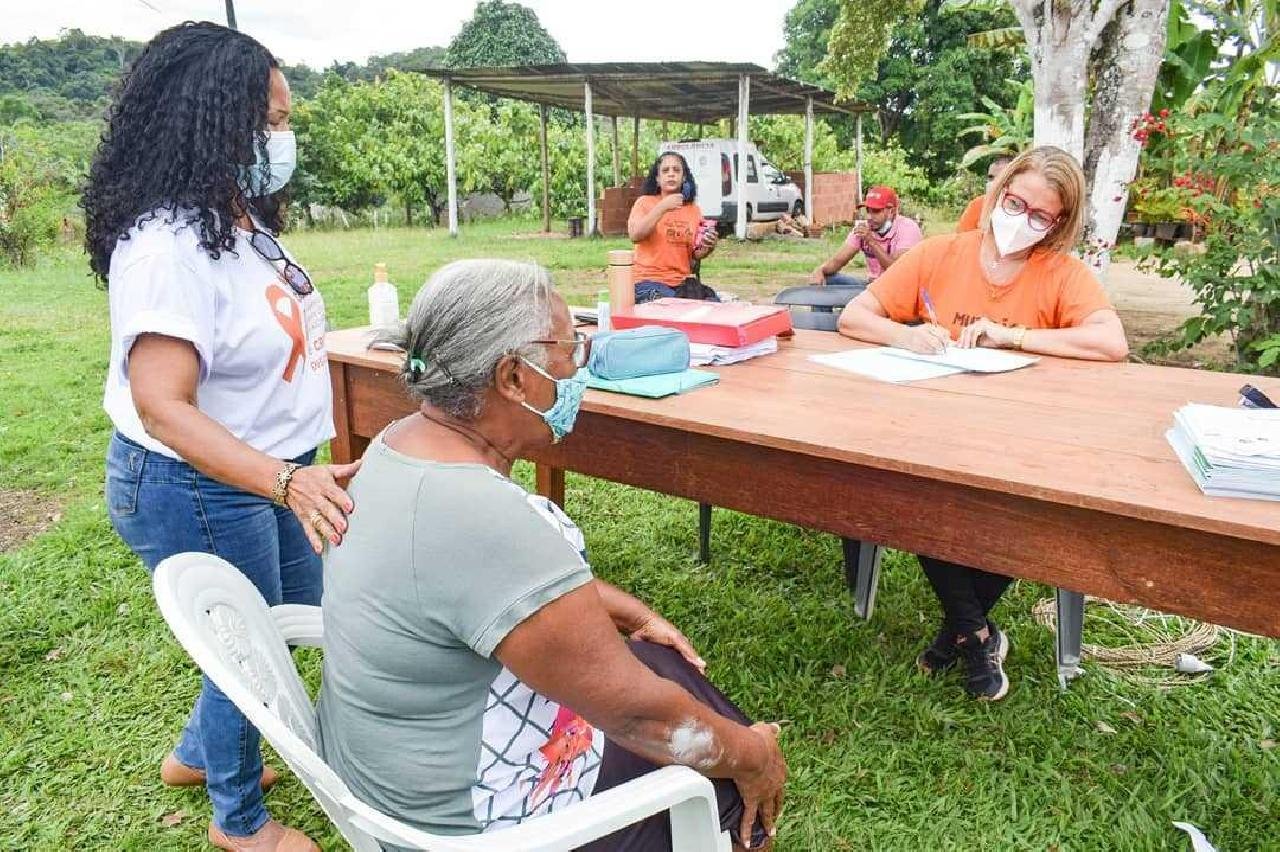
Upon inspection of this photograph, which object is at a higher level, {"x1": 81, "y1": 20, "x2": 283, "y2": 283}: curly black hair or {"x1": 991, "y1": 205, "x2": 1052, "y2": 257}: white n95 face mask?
{"x1": 81, "y1": 20, "x2": 283, "y2": 283}: curly black hair

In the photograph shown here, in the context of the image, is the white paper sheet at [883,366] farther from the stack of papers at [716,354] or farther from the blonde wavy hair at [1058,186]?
A: the blonde wavy hair at [1058,186]

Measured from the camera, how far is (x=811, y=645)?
298 centimetres

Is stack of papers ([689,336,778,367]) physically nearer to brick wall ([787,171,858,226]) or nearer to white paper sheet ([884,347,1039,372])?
white paper sheet ([884,347,1039,372])

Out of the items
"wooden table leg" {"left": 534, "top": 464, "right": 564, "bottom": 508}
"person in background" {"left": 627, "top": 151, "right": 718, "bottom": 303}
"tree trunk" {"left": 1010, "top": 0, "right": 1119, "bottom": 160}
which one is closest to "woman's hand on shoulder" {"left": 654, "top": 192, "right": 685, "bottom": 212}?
"person in background" {"left": 627, "top": 151, "right": 718, "bottom": 303}

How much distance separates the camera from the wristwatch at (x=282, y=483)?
1.51 m

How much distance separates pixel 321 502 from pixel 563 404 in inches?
15.8

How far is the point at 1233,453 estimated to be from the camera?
1.38m

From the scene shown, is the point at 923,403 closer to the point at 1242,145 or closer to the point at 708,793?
the point at 708,793

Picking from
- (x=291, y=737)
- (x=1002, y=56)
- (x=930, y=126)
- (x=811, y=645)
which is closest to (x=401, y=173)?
(x=930, y=126)

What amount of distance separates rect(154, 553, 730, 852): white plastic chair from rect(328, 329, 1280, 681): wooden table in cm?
70

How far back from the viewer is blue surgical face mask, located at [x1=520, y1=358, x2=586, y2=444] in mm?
1332

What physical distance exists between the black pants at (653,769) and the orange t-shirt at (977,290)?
1623 millimetres

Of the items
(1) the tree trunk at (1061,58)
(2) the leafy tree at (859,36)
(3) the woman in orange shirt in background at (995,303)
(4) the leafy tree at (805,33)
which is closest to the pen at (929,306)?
(3) the woman in orange shirt in background at (995,303)

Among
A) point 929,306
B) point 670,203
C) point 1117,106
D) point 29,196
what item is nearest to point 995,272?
point 929,306
